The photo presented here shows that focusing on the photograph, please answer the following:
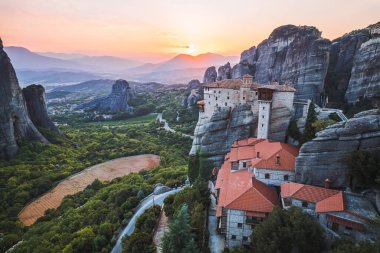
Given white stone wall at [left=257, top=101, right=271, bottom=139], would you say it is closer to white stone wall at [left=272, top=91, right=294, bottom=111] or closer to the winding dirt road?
white stone wall at [left=272, top=91, right=294, bottom=111]

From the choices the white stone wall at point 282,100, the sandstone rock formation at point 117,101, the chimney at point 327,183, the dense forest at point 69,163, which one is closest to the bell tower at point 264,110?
the white stone wall at point 282,100

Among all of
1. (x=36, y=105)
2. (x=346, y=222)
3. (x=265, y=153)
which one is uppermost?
(x=265, y=153)

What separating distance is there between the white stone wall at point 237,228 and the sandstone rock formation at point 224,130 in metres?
15.1

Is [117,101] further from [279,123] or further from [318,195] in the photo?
[318,195]

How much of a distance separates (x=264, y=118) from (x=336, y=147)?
12.2 meters

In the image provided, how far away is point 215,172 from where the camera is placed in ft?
130

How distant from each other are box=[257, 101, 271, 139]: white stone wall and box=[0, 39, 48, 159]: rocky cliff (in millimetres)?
57051

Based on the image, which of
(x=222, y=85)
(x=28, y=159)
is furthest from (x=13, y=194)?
(x=222, y=85)

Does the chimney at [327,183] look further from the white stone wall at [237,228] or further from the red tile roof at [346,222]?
the white stone wall at [237,228]

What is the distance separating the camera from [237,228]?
2616 cm

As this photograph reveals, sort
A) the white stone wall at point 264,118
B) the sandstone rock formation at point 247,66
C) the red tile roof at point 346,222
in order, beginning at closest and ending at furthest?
the red tile roof at point 346,222 → the white stone wall at point 264,118 → the sandstone rock formation at point 247,66

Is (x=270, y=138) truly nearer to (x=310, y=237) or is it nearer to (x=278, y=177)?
(x=278, y=177)

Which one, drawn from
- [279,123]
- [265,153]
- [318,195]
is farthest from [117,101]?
[318,195]

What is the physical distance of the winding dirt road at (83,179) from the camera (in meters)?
51.4
